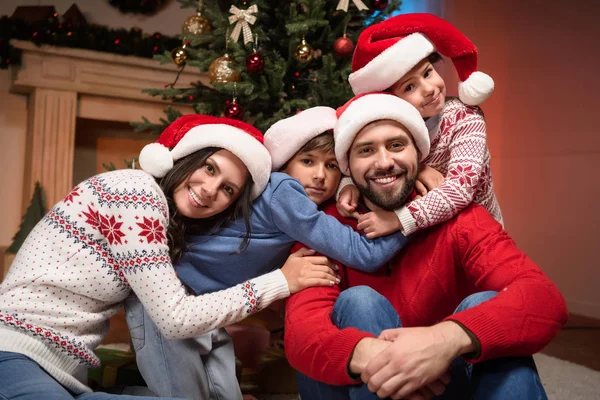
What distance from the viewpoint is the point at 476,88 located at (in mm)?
1577

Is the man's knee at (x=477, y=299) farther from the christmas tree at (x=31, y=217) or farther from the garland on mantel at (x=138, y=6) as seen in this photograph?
the garland on mantel at (x=138, y=6)

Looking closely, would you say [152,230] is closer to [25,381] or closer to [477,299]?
[25,381]

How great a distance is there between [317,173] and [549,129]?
264cm

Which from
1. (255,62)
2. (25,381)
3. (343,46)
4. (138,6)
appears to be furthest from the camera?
(138,6)

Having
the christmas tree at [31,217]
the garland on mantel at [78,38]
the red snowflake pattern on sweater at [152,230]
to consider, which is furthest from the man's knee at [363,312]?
the christmas tree at [31,217]

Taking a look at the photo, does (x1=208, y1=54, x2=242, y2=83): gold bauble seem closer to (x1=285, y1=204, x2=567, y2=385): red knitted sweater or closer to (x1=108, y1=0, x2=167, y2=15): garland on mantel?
(x1=285, y1=204, x2=567, y2=385): red knitted sweater

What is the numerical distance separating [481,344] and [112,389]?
4.01 feet

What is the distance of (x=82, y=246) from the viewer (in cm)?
133

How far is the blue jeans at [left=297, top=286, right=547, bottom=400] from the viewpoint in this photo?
3.52 feet

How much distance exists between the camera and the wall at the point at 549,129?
3385 millimetres

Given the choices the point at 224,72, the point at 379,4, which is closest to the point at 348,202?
the point at 224,72

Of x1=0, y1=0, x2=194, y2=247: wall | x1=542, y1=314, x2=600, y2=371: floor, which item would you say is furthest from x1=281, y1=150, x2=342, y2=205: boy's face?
x1=0, y1=0, x2=194, y2=247: wall

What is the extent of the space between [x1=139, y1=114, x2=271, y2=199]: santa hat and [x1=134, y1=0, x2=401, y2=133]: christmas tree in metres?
0.73

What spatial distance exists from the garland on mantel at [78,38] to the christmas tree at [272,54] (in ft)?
4.77
